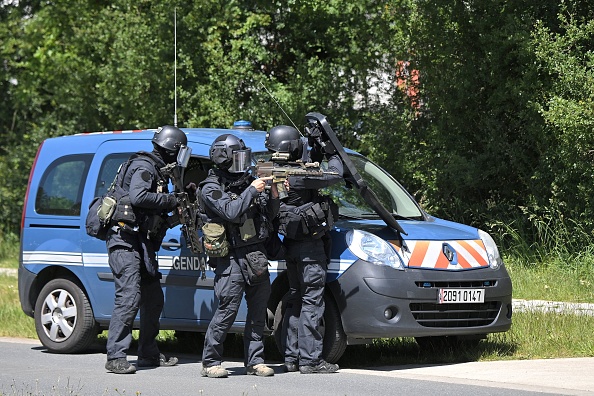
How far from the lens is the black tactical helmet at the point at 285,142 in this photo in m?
8.62

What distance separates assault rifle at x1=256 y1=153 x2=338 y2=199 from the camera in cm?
834

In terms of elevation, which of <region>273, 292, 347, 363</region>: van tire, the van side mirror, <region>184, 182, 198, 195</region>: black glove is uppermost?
the van side mirror

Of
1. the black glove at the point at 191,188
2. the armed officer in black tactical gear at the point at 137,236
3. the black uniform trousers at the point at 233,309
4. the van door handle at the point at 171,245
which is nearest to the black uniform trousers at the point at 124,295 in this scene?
the armed officer in black tactical gear at the point at 137,236

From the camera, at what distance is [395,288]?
849 cm

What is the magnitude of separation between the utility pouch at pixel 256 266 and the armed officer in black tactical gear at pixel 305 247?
293 millimetres

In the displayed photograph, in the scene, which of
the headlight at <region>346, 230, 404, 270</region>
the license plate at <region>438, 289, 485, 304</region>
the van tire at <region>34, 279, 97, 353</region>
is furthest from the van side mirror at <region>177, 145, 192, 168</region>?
the license plate at <region>438, 289, 485, 304</region>

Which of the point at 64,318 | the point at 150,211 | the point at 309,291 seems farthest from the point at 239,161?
the point at 64,318

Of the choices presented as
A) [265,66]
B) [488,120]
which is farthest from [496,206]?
[265,66]

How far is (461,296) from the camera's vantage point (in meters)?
8.72

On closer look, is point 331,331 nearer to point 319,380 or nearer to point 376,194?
point 319,380

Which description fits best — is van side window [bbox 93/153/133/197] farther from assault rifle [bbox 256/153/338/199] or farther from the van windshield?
assault rifle [bbox 256/153/338/199]

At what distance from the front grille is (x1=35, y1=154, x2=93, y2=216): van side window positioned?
10.6 feet

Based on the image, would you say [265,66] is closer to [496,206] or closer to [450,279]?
[496,206]

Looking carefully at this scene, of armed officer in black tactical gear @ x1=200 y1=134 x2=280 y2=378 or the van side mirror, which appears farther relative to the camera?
the van side mirror
